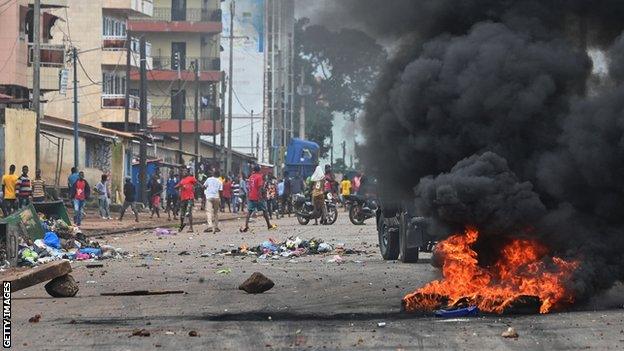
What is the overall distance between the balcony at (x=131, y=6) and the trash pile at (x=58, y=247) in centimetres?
4588

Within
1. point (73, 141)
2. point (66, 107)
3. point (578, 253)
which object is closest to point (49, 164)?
point (73, 141)

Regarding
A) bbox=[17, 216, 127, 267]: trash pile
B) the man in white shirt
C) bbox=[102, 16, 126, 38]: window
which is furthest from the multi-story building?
bbox=[17, 216, 127, 267]: trash pile

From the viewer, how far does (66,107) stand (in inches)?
2955

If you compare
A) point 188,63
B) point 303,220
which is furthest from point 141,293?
point 188,63

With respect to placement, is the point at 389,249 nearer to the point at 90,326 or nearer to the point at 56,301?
the point at 56,301

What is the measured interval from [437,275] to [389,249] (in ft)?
22.8

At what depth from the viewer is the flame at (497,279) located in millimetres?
14359

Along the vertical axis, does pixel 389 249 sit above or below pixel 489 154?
below

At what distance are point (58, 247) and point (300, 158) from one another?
45833mm

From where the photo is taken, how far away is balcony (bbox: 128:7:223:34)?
9056 centimetres

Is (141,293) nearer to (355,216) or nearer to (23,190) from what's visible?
(23,190)

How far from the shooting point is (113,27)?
254 feet

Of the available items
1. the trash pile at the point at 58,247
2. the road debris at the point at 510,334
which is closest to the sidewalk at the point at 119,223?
the trash pile at the point at 58,247

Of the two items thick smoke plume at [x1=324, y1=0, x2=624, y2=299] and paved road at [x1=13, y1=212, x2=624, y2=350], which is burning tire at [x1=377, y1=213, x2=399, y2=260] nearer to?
paved road at [x1=13, y1=212, x2=624, y2=350]
